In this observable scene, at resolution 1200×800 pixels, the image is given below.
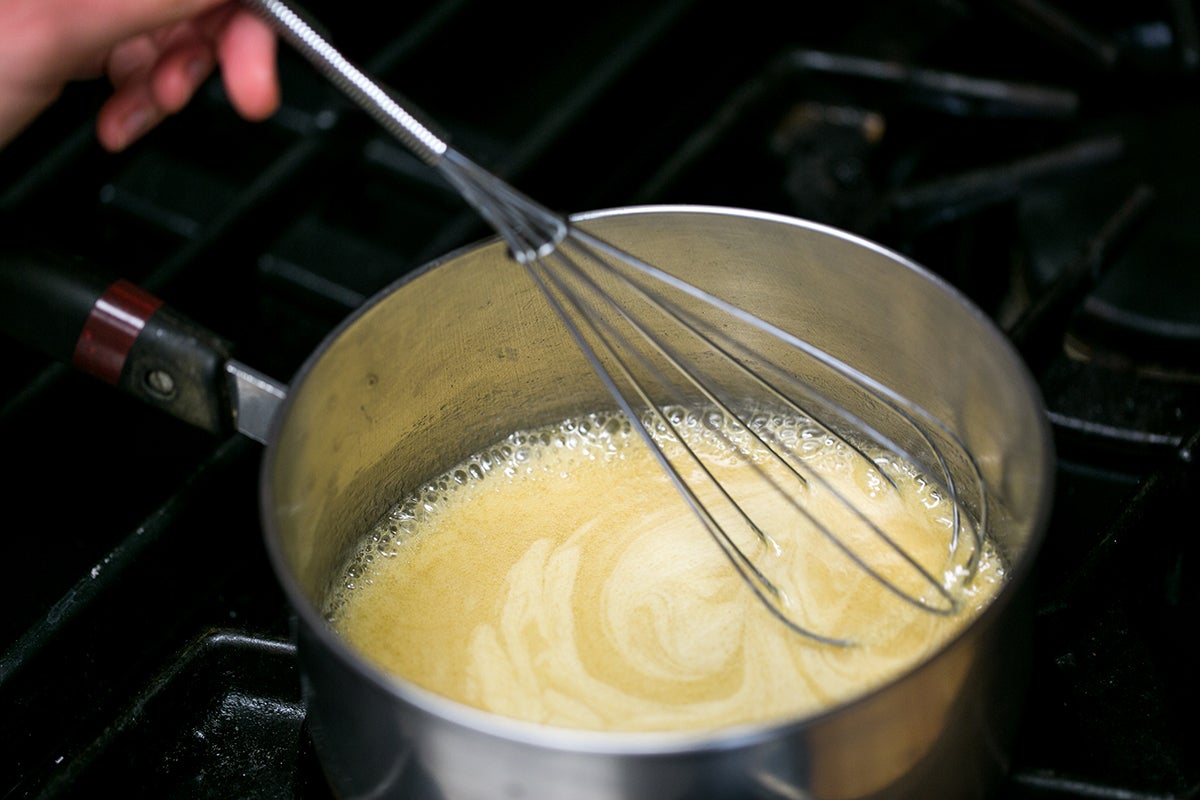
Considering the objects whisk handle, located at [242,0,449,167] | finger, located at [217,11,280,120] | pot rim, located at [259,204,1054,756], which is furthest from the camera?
finger, located at [217,11,280,120]

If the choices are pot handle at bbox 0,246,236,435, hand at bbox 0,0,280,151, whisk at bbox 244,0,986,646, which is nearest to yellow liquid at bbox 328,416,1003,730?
whisk at bbox 244,0,986,646

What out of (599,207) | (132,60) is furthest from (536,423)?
(132,60)

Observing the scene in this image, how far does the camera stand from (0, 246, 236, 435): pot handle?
0.54 meters

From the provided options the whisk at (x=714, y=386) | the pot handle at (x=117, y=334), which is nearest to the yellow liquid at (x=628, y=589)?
the whisk at (x=714, y=386)

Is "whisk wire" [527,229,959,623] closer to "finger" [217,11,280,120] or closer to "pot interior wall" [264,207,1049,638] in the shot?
"pot interior wall" [264,207,1049,638]

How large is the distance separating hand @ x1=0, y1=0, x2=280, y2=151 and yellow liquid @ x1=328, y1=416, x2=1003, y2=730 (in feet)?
0.75

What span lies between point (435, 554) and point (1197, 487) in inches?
13.6

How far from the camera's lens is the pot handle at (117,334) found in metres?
0.54

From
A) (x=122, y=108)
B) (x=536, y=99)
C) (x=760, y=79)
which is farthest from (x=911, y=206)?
(x=122, y=108)

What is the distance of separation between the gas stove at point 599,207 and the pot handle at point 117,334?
0.07ft

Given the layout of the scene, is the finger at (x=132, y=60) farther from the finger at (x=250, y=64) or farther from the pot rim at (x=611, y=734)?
the pot rim at (x=611, y=734)

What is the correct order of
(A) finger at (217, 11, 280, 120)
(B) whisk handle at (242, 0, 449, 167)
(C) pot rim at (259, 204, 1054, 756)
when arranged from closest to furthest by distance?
(C) pot rim at (259, 204, 1054, 756) < (B) whisk handle at (242, 0, 449, 167) < (A) finger at (217, 11, 280, 120)

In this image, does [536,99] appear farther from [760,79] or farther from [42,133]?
[42,133]

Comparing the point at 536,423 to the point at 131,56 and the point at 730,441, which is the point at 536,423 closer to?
the point at 730,441
